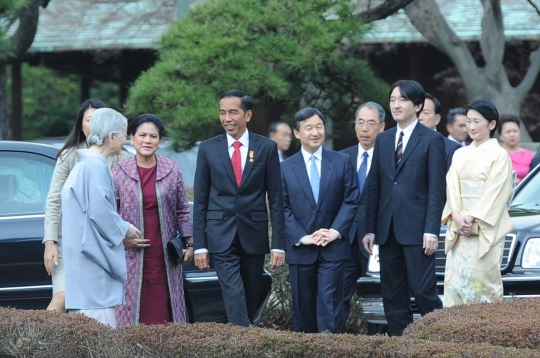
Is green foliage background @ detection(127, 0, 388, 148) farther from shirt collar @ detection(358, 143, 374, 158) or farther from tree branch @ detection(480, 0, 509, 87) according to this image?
tree branch @ detection(480, 0, 509, 87)

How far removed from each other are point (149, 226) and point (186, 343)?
5.46 feet

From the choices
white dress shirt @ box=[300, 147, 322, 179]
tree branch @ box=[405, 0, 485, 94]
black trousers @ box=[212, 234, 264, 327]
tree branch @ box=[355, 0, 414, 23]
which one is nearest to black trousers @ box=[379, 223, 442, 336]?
white dress shirt @ box=[300, 147, 322, 179]

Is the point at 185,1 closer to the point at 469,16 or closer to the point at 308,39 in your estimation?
the point at 308,39

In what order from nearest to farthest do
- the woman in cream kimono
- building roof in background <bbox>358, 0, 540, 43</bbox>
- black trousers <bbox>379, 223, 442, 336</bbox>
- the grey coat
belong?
the grey coat
the woman in cream kimono
black trousers <bbox>379, 223, 442, 336</bbox>
building roof in background <bbox>358, 0, 540, 43</bbox>

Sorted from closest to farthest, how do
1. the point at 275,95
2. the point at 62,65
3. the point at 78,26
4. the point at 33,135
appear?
the point at 275,95, the point at 78,26, the point at 62,65, the point at 33,135

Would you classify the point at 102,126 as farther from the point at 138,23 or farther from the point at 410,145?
the point at 138,23

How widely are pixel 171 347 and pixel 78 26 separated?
13.3 m

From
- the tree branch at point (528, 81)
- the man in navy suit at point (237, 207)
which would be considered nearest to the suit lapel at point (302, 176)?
the man in navy suit at point (237, 207)

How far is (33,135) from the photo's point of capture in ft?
79.7

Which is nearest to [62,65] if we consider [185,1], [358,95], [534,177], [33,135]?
[33,135]

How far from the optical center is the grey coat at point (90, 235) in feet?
17.8

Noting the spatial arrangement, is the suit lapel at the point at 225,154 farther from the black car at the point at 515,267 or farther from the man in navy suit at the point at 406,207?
the black car at the point at 515,267

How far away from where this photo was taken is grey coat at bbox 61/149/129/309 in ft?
17.8

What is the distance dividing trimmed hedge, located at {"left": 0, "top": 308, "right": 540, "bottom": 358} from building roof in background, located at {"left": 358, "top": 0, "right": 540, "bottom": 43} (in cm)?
1023
